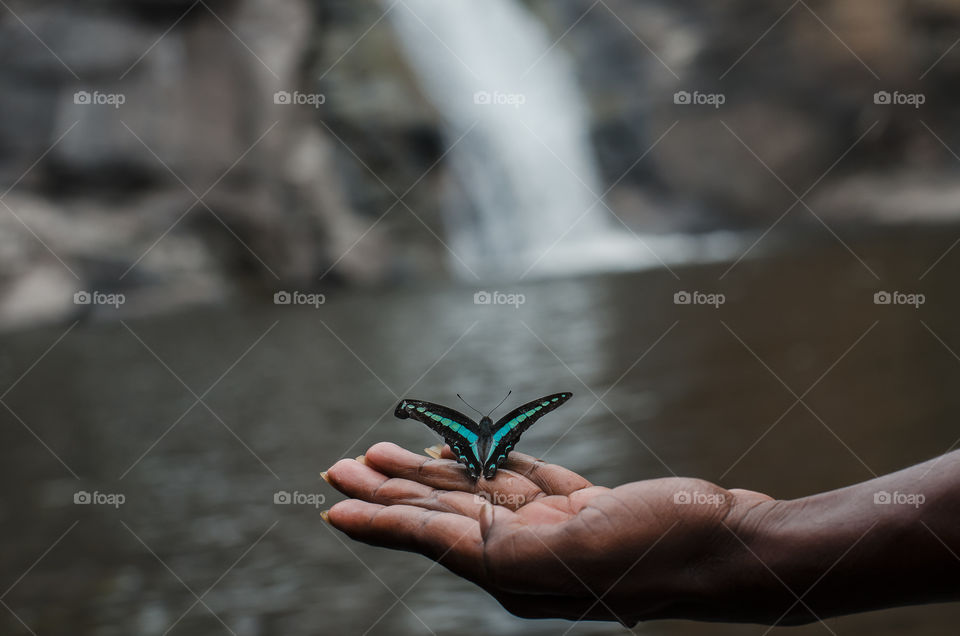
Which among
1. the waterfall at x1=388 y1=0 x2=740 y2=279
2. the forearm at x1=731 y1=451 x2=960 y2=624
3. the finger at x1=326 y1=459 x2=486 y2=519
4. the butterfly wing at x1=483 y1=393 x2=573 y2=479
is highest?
the waterfall at x1=388 y1=0 x2=740 y2=279

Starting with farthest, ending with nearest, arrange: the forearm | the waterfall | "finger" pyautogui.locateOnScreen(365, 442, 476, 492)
Result: 1. the waterfall
2. "finger" pyautogui.locateOnScreen(365, 442, 476, 492)
3. the forearm

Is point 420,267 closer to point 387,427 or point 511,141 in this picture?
point 511,141

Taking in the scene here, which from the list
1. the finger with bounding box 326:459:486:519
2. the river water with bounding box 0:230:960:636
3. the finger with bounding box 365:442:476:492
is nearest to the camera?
the finger with bounding box 326:459:486:519

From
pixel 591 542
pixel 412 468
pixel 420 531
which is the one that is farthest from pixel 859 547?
pixel 412 468

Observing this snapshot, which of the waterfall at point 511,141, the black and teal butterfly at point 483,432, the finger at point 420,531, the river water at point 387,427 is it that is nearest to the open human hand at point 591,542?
the finger at point 420,531

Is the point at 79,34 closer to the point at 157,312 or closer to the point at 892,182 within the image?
the point at 157,312

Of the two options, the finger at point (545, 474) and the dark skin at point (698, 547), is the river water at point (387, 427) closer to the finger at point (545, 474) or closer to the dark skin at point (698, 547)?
the finger at point (545, 474)

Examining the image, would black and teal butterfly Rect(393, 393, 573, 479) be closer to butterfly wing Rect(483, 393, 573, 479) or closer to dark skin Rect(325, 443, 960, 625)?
butterfly wing Rect(483, 393, 573, 479)

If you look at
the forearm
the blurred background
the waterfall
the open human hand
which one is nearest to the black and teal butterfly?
the open human hand
